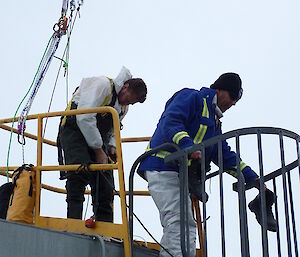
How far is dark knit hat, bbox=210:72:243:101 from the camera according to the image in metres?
4.92

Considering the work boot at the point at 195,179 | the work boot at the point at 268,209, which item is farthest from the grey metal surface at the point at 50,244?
the work boot at the point at 268,209

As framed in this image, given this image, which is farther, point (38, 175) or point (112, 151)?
point (112, 151)

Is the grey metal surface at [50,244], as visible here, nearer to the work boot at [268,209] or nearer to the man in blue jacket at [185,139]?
the man in blue jacket at [185,139]

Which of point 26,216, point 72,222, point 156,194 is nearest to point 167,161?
point 156,194

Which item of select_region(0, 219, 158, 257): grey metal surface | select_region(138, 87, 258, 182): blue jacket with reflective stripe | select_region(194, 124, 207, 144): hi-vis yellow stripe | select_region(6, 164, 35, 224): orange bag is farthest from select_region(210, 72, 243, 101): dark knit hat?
select_region(6, 164, 35, 224): orange bag

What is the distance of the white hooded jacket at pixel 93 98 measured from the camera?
498 centimetres

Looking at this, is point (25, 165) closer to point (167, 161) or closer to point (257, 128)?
point (167, 161)

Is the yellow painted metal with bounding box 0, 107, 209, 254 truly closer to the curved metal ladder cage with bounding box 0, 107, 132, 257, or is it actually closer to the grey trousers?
the curved metal ladder cage with bounding box 0, 107, 132, 257

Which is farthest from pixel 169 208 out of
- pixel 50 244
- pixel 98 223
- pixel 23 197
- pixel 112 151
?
pixel 112 151

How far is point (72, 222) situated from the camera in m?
4.76

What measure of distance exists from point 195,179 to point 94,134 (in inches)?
42.6

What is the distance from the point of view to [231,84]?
194 inches

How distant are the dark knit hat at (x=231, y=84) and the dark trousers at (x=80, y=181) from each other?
47.5 inches

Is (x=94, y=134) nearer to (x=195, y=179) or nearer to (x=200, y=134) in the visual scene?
(x=200, y=134)
